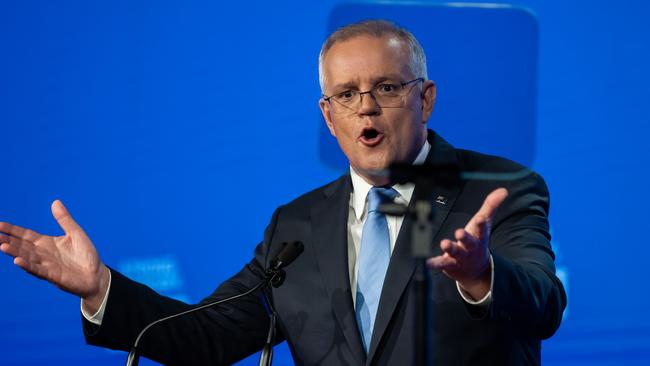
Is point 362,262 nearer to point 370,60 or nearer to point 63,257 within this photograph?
point 370,60

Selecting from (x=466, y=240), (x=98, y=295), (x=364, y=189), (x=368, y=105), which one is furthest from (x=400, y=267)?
(x=98, y=295)

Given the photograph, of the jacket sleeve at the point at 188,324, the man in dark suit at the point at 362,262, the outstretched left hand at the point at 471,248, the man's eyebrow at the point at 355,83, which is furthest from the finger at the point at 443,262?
the jacket sleeve at the point at 188,324

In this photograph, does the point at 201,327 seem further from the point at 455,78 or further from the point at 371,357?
the point at 455,78

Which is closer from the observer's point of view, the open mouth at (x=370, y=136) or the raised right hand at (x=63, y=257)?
the raised right hand at (x=63, y=257)

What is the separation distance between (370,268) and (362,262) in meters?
0.03

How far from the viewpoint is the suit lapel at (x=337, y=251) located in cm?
206

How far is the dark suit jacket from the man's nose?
20 centimetres

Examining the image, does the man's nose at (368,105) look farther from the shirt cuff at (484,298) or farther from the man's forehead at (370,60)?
the shirt cuff at (484,298)

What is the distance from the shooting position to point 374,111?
221cm

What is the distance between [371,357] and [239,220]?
2.91 feet

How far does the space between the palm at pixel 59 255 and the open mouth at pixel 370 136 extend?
27.3 inches

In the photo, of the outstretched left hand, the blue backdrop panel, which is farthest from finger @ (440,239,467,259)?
A: the blue backdrop panel

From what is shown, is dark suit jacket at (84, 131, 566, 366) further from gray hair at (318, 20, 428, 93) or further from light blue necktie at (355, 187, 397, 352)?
gray hair at (318, 20, 428, 93)

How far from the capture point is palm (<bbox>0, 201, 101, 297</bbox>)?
1.95 metres
